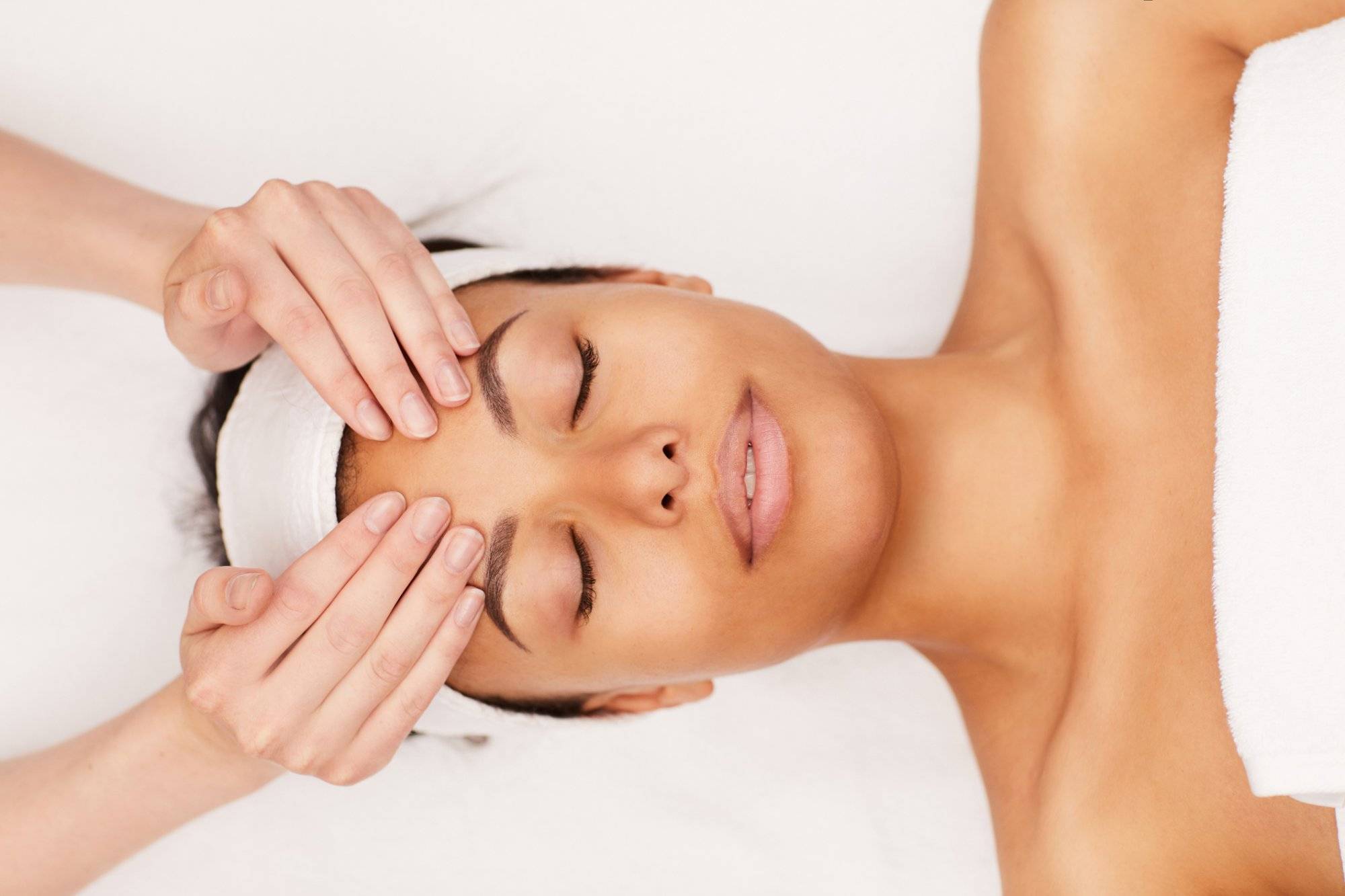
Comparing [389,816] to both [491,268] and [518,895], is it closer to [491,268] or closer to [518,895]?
[518,895]

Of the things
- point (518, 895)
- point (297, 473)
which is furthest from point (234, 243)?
point (518, 895)

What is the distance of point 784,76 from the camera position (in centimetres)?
181

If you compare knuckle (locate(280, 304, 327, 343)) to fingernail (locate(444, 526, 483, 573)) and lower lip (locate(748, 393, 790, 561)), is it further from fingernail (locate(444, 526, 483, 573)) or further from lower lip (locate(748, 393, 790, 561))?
lower lip (locate(748, 393, 790, 561))

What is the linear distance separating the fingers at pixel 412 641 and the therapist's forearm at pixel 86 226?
2.05ft

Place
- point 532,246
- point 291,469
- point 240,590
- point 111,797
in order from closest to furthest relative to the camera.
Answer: point 240,590, point 291,469, point 111,797, point 532,246

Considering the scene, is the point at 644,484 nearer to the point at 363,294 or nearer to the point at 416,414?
the point at 416,414

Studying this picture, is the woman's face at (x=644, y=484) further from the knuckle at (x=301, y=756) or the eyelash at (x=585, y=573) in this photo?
the knuckle at (x=301, y=756)

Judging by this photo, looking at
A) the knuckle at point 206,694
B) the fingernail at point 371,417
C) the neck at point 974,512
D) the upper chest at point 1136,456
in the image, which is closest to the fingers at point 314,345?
the fingernail at point 371,417

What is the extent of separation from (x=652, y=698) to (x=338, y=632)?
50 centimetres

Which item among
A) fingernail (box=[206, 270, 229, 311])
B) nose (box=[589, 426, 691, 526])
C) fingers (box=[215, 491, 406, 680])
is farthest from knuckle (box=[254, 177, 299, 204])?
nose (box=[589, 426, 691, 526])

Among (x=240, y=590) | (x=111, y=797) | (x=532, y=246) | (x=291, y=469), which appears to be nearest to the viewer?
(x=240, y=590)

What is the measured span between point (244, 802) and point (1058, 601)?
4.30 feet

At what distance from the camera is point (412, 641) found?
1161 mm

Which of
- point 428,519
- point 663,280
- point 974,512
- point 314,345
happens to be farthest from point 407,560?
point 974,512
